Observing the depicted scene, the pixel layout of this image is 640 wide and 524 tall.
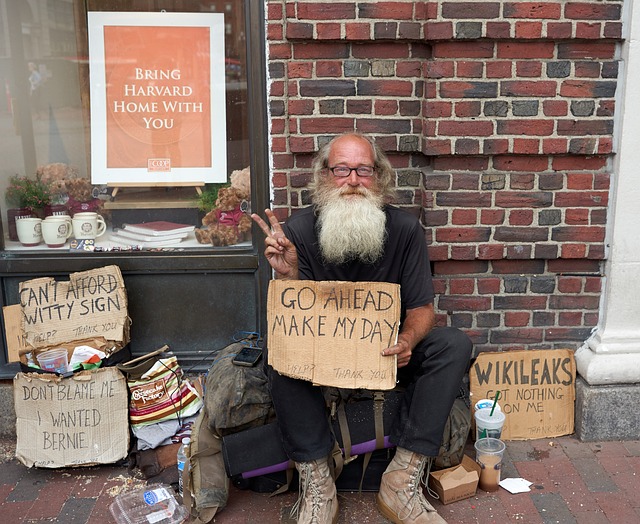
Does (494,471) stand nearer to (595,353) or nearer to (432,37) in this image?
(595,353)

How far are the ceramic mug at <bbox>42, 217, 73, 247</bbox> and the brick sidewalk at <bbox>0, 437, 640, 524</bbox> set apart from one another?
121cm

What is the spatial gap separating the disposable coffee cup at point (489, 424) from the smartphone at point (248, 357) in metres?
1.12

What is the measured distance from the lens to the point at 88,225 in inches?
155

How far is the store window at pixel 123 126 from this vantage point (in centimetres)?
376

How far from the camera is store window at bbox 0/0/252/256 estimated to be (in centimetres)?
376

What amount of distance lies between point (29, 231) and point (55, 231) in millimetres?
141

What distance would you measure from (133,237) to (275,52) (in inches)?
53.5

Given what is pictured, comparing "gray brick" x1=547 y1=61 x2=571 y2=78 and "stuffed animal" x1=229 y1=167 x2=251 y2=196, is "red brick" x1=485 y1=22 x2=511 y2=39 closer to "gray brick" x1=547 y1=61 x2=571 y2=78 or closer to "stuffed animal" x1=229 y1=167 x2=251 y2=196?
"gray brick" x1=547 y1=61 x2=571 y2=78

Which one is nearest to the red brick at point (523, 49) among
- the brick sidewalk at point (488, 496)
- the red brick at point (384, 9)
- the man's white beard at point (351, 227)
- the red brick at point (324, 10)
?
the red brick at point (384, 9)

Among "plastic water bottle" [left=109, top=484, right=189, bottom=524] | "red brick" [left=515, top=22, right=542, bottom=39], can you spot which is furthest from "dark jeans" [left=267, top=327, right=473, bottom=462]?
"red brick" [left=515, top=22, right=542, bottom=39]

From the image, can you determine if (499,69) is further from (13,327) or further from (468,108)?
(13,327)

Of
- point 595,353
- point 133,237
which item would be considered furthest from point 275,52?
point 595,353

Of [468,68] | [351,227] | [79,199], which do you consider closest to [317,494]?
[351,227]

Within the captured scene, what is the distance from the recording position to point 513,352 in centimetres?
361
